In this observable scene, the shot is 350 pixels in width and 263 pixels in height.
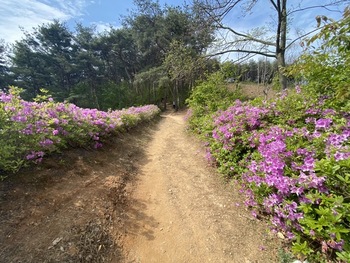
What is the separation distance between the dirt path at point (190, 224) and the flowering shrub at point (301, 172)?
35 cm

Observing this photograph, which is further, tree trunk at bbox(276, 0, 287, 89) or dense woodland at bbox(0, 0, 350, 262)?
tree trunk at bbox(276, 0, 287, 89)

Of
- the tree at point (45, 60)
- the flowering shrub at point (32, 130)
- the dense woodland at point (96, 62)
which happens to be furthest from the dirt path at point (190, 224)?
the tree at point (45, 60)

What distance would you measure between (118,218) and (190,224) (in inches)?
42.3

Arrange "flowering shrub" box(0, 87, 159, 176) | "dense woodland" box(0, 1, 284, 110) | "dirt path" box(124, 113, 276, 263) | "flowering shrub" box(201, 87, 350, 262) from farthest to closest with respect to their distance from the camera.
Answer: "dense woodland" box(0, 1, 284, 110) < "flowering shrub" box(0, 87, 159, 176) < "dirt path" box(124, 113, 276, 263) < "flowering shrub" box(201, 87, 350, 262)

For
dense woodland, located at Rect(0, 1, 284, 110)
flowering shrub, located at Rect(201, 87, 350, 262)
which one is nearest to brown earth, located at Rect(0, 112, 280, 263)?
flowering shrub, located at Rect(201, 87, 350, 262)

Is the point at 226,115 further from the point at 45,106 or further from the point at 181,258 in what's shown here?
the point at 45,106

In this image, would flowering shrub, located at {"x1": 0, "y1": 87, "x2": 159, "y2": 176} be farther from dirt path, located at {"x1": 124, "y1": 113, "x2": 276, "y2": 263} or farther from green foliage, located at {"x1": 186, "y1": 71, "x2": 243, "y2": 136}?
green foliage, located at {"x1": 186, "y1": 71, "x2": 243, "y2": 136}

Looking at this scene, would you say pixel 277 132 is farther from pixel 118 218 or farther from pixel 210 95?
A: pixel 210 95

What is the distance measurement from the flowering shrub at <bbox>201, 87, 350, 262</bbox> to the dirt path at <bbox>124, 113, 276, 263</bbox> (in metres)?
0.35

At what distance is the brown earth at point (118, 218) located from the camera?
2.03 m

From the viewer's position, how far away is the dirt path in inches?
86.1

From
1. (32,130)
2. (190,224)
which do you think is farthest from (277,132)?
(32,130)

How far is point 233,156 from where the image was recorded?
3846 mm

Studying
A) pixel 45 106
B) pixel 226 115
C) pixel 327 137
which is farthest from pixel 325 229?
pixel 45 106
